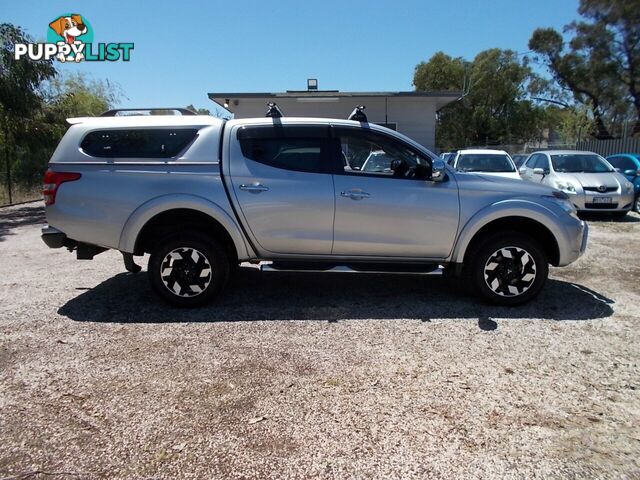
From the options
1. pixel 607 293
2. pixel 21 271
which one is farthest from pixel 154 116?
pixel 607 293

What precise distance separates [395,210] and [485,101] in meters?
42.1

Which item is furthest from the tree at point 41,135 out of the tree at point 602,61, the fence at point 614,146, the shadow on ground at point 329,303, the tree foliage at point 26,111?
the tree at point 602,61

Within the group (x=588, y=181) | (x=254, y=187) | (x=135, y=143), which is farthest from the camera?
(x=588, y=181)

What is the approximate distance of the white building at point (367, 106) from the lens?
17.1 metres

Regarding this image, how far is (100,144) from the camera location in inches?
185

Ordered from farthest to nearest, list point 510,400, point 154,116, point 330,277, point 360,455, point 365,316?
1. point 330,277
2. point 154,116
3. point 365,316
4. point 510,400
5. point 360,455

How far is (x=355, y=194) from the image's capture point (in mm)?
4641

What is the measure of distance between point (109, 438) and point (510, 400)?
2.51m

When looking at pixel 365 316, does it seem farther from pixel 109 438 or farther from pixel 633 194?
pixel 633 194

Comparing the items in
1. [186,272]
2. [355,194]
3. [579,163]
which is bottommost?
[186,272]

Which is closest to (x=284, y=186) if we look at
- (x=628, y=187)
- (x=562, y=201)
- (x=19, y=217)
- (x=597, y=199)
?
(x=562, y=201)

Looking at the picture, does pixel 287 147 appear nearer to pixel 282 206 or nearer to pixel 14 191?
pixel 282 206

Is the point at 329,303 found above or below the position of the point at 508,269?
below

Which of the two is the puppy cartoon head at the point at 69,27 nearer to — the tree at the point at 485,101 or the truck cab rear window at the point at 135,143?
the truck cab rear window at the point at 135,143
